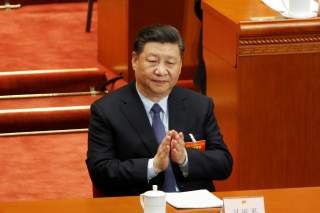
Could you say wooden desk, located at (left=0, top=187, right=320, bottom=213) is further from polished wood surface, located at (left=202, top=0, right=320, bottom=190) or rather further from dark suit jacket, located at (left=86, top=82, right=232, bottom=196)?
polished wood surface, located at (left=202, top=0, right=320, bottom=190)

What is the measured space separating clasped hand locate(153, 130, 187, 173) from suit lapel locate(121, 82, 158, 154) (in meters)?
0.12

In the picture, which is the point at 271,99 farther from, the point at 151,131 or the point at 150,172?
the point at 150,172

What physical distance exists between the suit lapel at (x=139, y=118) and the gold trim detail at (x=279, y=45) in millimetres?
741

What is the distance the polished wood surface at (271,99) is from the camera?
4.31 m

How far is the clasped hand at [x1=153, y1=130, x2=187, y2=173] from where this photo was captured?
11.3 feet

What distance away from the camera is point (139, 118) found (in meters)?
3.68

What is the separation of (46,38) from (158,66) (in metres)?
3.26

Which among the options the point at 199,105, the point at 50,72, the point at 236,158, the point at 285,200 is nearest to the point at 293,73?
the point at 236,158

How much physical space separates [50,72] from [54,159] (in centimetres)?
82

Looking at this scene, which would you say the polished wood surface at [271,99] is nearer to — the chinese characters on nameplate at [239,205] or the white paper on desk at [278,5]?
the white paper on desk at [278,5]

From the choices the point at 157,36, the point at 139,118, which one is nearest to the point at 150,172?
the point at 139,118

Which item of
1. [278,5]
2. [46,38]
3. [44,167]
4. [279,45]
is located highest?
[278,5]

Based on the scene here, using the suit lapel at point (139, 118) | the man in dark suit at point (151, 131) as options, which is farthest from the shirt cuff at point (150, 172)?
the suit lapel at point (139, 118)

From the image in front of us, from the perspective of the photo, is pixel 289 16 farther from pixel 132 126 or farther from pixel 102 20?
pixel 102 20
